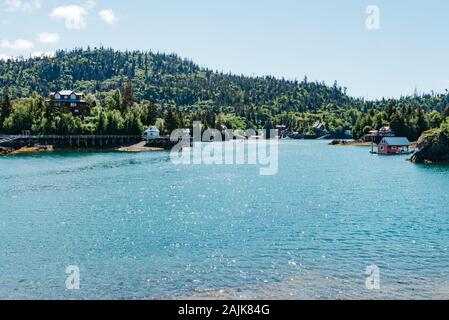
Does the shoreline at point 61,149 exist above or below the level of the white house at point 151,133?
below

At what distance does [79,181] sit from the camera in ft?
282

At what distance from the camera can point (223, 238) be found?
144 ft

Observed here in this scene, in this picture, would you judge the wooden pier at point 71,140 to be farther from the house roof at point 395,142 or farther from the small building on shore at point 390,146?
the house roof at point 395,142

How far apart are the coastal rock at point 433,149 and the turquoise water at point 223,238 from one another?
4212cm

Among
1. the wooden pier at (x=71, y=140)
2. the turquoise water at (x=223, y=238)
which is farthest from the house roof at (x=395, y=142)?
the wooden pier at (x=71, y=140)

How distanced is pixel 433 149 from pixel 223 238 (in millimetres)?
98717

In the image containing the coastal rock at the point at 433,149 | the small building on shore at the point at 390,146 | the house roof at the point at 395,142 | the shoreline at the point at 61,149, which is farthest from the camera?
the house roof at the point at 395,142

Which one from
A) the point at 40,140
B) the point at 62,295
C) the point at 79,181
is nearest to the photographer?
the point at 62,295

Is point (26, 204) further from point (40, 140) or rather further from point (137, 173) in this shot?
point (40, 140)

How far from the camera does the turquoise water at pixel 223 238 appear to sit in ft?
102

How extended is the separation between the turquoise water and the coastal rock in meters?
42.1

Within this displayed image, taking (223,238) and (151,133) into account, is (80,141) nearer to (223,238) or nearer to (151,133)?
(151,133)
